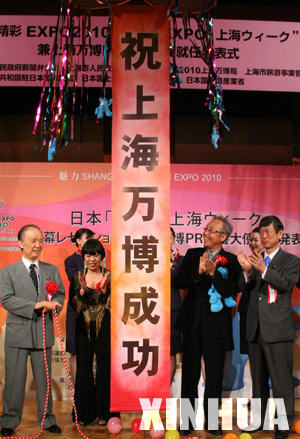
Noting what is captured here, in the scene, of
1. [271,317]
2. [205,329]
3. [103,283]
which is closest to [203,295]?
[205,329]

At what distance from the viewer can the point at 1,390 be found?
4.30 meters

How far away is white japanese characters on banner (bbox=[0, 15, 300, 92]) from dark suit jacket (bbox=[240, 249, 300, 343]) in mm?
1559

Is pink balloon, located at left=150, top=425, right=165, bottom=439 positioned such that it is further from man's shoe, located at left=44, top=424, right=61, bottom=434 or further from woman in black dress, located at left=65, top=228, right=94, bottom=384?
woman in black dress, located at left=65, top=228, right=94, bottom=384

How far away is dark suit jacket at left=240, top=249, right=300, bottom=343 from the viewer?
3365 mm

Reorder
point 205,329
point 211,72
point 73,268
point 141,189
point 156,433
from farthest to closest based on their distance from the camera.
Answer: point 73,268, point 205,329, point 156,433, point 211,72, point 141,189

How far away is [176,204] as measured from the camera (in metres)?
4.46

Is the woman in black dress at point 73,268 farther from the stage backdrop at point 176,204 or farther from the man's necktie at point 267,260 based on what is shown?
the man's necktie at point 267,260

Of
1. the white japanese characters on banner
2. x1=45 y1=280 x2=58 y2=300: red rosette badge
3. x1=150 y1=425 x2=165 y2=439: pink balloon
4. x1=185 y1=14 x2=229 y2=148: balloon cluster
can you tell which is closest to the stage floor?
x1=150 y1=425 x2=165 y2=439: pink balloon

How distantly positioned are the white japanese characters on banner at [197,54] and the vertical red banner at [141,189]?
122 centimetres

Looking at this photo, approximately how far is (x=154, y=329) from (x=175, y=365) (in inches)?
58.1

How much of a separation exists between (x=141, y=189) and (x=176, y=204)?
5.33 feet

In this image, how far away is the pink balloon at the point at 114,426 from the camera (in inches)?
130

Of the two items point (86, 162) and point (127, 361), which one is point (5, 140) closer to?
point (86, 162)

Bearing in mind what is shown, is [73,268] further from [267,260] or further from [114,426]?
[267,260]
